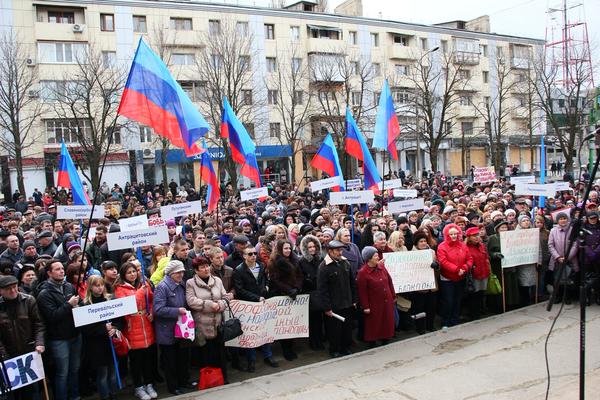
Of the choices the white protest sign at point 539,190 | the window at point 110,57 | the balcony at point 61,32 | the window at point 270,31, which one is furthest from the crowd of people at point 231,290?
the window at point 270,31

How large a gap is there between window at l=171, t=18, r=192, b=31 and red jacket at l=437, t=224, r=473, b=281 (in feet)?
116

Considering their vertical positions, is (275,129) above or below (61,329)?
above

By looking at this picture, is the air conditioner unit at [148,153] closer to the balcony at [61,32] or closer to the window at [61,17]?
the balcony at [61,32]

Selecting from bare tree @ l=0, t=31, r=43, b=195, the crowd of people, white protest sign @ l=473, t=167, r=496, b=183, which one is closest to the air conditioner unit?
bare tree @ l=0, t=31, r=43, b=195

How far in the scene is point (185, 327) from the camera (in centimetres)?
639

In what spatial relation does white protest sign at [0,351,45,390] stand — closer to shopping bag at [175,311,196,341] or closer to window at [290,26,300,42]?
shopping bag at [175,311,196,341]

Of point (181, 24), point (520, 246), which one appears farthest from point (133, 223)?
point (181, 24)

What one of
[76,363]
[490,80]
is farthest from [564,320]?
[490,80]

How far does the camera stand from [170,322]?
6.43 meters

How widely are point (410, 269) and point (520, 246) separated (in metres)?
2.27

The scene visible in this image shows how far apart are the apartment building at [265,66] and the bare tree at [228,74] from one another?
0.17 m

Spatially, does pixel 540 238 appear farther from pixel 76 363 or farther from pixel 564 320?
pixel 76 363

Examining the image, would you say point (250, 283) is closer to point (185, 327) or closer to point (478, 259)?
point (185, 327)

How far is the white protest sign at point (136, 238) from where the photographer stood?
712 cm
